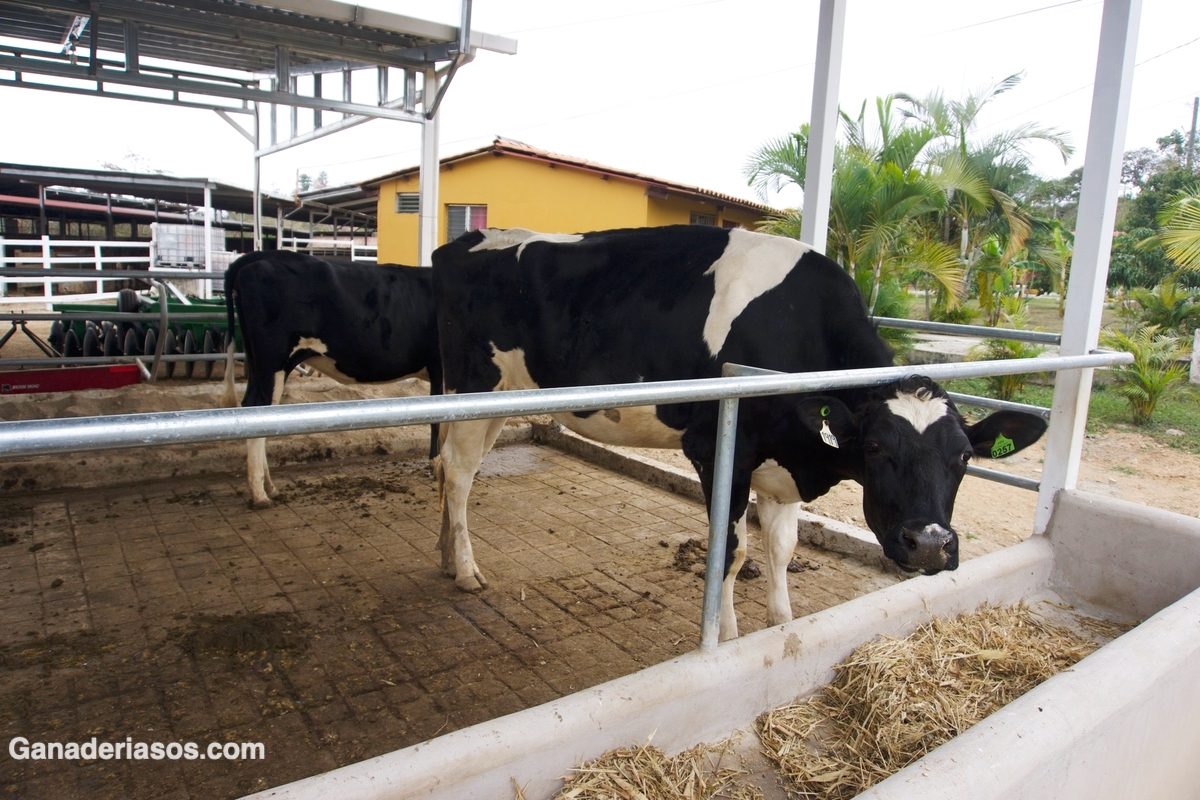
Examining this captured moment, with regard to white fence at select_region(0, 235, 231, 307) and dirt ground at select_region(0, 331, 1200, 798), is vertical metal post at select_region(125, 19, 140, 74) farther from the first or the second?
white fence at select_region(0, 235, 231, 307)

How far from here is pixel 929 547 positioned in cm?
222

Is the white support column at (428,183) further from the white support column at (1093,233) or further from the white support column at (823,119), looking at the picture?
the white support column at (1093,233)

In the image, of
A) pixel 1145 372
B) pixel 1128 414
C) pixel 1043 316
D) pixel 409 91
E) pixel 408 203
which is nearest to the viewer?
pixel 409 91

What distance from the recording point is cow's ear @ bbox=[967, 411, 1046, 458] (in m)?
2.63

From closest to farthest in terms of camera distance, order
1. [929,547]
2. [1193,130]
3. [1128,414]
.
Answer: [929,547]
[1128,414]
[1193,130]

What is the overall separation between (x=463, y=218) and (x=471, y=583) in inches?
628

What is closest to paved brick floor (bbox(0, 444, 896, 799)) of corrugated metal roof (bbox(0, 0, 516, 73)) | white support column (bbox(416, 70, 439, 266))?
white support column (bbox(416, 70, 439, 266))

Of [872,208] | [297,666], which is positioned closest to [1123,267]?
[872,208]

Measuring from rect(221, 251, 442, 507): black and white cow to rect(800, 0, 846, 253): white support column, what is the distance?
119 inches

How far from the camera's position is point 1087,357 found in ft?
10.3

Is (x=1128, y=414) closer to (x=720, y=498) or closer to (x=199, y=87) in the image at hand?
(x=720, y=498)

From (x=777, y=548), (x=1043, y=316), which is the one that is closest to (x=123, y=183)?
(x=777, y=548)

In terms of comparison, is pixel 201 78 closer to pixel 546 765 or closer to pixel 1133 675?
pixel 546 765

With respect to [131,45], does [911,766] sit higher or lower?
lower
